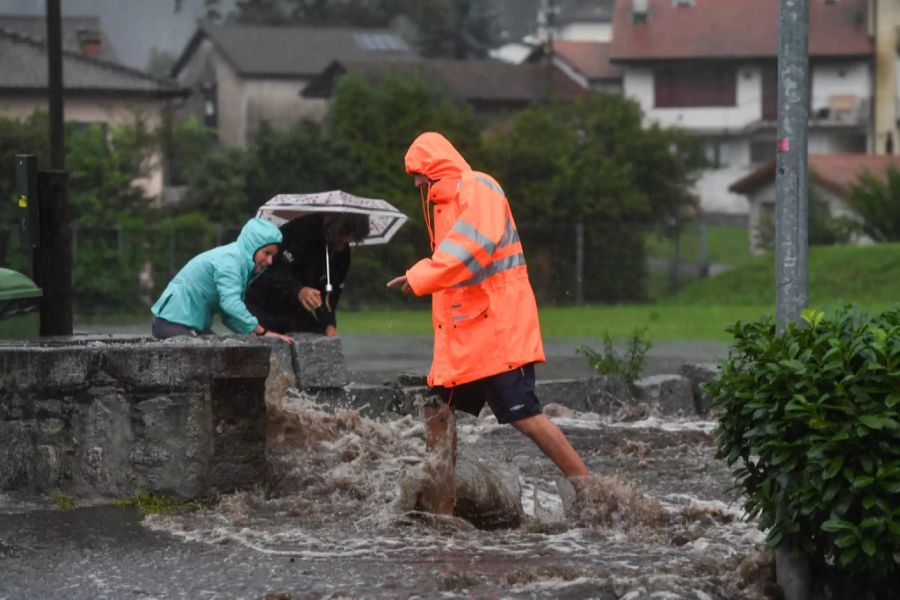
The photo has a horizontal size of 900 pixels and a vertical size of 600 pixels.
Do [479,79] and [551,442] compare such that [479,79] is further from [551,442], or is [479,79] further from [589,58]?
[551,442]

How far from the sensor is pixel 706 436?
12.0 metres

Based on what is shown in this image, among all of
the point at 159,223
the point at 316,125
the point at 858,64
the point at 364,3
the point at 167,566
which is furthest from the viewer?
the point at 364,3

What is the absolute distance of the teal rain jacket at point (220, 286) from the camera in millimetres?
10836

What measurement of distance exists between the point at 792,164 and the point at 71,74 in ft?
155

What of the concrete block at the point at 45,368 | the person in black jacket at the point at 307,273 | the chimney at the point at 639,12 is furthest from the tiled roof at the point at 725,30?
the concrete block at the point at 45,368

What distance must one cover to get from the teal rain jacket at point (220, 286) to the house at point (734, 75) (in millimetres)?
57366

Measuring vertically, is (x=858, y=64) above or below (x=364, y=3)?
below

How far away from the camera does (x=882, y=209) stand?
43.1 metres

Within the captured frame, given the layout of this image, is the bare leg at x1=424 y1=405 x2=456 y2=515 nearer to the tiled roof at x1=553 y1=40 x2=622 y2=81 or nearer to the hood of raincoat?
the hood of raincoat

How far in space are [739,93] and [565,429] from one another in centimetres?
6042

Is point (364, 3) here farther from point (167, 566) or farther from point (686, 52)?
point (167, 566)

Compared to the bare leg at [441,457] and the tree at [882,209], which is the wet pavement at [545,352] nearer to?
the bare leg at [441,457]

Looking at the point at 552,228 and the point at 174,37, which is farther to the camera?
the point at 174,37

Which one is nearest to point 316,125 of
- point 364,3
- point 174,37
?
point 364,3
